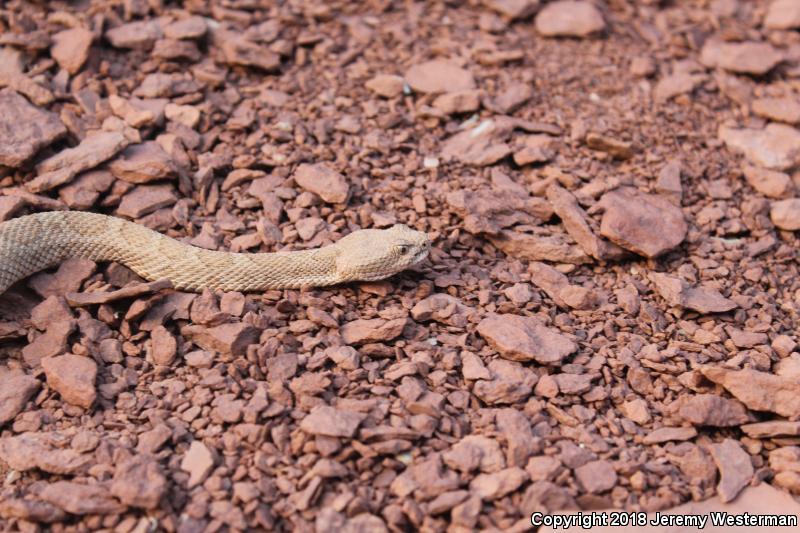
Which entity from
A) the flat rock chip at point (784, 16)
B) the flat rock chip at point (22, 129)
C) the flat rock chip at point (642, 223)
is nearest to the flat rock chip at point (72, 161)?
the flat rock chip at point (22, 129)

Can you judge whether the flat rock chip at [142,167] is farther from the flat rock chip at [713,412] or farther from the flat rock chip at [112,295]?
the flat rock chip at [713,412]

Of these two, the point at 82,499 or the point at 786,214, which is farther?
the point at 786,214

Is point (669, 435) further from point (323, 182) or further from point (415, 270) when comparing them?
point (323, 182)

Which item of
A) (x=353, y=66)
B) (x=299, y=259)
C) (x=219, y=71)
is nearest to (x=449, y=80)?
(x=353, y=66)


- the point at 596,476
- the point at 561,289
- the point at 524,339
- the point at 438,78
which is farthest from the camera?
the point at 438,78

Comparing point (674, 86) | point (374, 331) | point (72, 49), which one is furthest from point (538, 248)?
point (72, 49)

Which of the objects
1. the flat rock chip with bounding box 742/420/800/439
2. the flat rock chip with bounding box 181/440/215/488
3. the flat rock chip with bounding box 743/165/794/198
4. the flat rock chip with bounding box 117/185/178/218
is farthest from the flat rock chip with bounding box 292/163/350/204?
the flat rock chip with bounding box 743/165/794/198

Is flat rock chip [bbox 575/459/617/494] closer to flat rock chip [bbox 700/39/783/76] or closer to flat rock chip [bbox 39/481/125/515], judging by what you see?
flat rock chip [bbox 39/481/125/515]

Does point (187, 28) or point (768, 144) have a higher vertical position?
point (187, 28)
